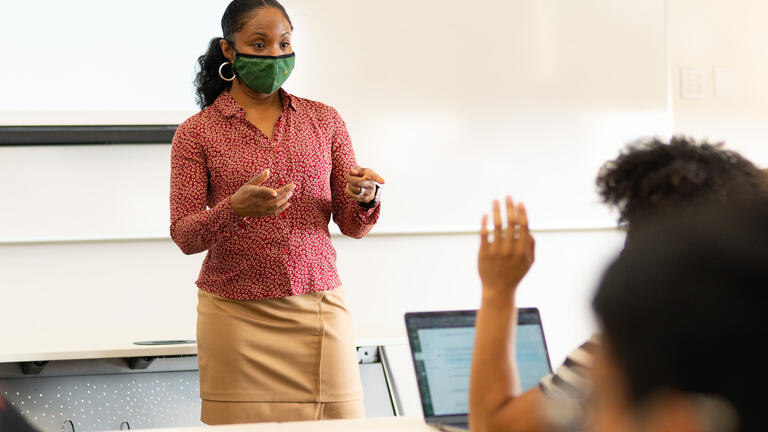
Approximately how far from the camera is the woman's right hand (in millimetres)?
1671

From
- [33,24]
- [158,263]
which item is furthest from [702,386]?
[33,24]

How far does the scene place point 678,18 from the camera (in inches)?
139

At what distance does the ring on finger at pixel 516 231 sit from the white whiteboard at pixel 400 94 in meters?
2.23

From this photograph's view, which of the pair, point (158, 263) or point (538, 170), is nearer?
point (158, 263)

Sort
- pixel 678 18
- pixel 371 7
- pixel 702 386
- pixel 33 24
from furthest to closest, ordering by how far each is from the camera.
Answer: pixel 678 18 < pixel 371 7 < pixel 33 24 < pixel 702 386

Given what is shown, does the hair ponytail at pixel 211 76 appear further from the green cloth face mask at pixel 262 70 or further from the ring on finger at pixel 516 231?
the ring on finger at pixel 516 231

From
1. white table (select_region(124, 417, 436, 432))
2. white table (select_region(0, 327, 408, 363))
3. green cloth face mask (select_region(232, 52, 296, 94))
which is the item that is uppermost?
green cloth face mask (select_region(232, 52, 296, 94))

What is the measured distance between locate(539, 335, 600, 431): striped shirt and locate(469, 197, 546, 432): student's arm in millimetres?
21

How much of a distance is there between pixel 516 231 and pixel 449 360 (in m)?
0.40

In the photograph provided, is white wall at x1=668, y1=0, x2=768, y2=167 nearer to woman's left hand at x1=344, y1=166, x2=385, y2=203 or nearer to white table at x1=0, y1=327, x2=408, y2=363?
white table at x1=0, y1=327, x2=408, y2=363

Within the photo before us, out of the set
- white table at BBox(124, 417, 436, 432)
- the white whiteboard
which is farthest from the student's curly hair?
the white whiteboard

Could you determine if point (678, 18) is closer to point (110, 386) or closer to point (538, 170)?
point (538, 170)

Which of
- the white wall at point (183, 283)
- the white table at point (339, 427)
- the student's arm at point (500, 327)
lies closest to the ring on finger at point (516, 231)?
the student's arm at point (500, 327)

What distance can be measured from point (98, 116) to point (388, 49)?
1.12 metres
